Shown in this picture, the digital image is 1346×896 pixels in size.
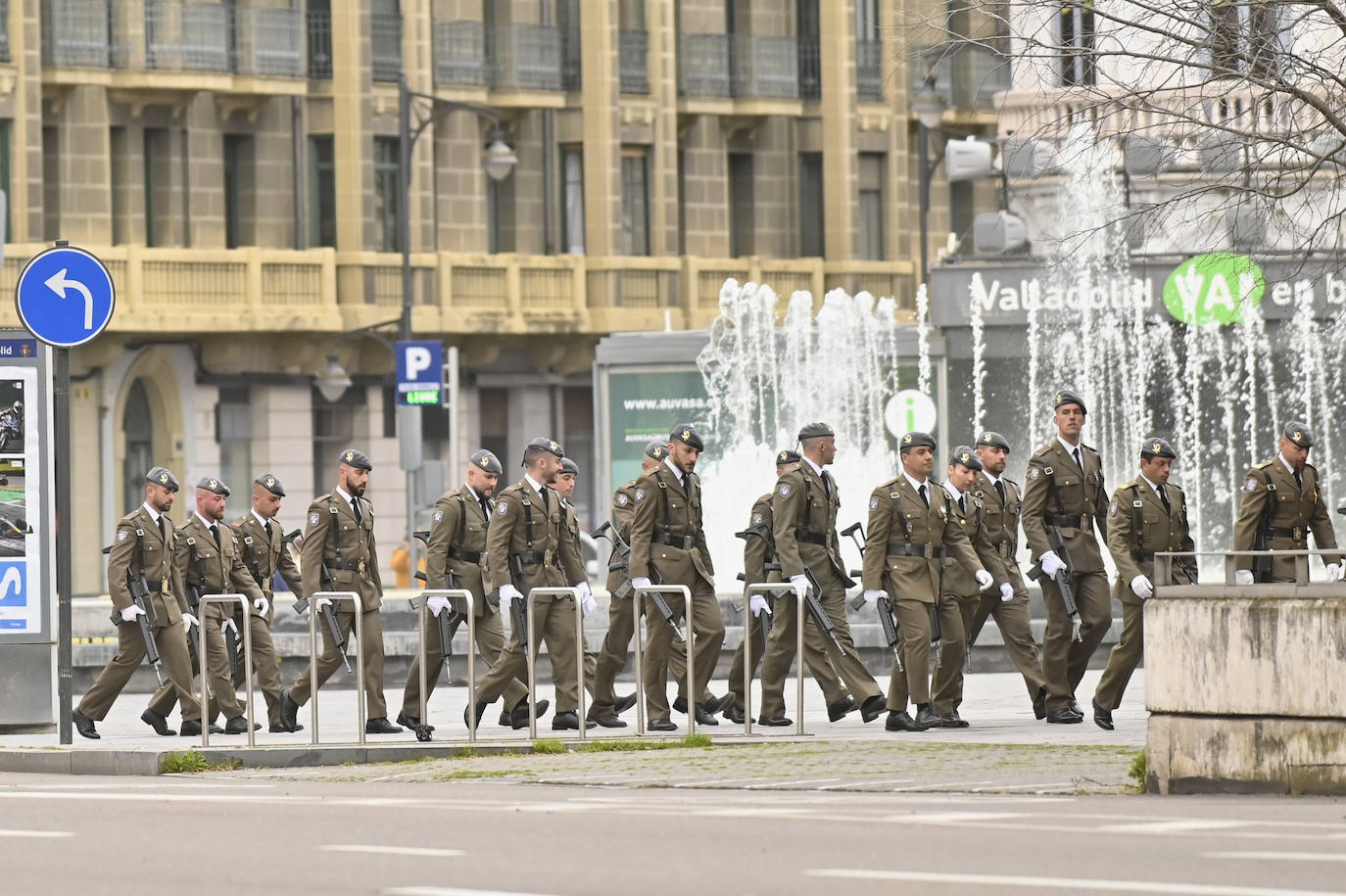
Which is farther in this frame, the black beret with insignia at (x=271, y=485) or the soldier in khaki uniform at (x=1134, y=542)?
the black beret with insignia at (x=271, y=485)

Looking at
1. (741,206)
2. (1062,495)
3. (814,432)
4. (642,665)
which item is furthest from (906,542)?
(741,206)

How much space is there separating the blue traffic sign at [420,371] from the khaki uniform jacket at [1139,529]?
69.2 feet

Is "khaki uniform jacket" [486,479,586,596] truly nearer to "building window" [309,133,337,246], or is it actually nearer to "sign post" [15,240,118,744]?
"sign post" [15,240,118,744]

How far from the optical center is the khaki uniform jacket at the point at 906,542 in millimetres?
19484

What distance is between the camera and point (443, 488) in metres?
44.0

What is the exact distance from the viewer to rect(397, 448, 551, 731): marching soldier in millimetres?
20344

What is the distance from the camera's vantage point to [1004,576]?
67.1ft

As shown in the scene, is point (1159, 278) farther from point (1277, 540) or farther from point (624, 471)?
point (1277, 540)

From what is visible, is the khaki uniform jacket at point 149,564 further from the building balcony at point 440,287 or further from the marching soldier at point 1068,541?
the building balcony at point 440,287

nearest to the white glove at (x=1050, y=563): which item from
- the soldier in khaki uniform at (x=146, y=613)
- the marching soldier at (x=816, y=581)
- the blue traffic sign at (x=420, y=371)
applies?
the marching soldier at (x=816, y=581)

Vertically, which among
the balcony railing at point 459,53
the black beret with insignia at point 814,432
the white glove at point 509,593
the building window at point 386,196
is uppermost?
the balcony railing at point 459,53

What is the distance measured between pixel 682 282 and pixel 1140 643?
3434cm

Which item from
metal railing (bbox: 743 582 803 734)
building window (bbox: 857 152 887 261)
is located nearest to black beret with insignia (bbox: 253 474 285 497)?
metal railing (bbox: 743 582 803 734)

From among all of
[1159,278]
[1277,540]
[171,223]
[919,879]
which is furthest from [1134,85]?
[171,223]
